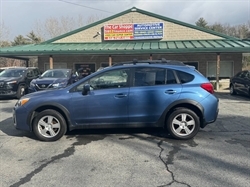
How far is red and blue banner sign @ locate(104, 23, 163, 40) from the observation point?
833 inches

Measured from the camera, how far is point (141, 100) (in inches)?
222

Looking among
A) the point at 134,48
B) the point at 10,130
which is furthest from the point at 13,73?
the point at 134,48

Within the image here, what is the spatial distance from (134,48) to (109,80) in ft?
44.1

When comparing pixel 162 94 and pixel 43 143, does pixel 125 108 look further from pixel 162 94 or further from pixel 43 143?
pixel 43 143

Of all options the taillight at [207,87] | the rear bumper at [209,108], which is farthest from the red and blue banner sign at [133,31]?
the rear bumper at [209,108]

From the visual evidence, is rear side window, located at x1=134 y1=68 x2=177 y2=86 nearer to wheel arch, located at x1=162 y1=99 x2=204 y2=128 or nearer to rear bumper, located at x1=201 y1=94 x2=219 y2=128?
wheel arch, located at x1=162 y1=99 x2=204 y2=128

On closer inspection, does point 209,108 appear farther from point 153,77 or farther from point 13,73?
point 13,73

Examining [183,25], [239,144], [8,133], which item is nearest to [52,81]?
[8,133]

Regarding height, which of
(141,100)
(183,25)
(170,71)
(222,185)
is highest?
A: (183,25)

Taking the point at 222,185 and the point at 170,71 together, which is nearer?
the point at 222,185

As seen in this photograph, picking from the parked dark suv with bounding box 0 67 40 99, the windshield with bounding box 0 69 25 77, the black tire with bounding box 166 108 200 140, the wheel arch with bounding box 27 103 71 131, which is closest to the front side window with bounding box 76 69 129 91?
the wheel arch with bounding box 27 103 71 131

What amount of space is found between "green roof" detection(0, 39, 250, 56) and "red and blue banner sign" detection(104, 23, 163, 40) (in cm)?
50

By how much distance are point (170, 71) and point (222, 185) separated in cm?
284

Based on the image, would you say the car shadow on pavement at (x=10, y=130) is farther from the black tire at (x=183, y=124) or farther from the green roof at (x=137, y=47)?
the green roof at (x=137, y=47)
